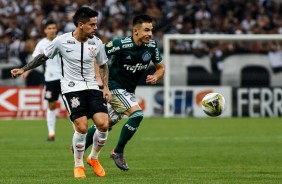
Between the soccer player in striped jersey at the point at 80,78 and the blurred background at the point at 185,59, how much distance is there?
1492 centimetres

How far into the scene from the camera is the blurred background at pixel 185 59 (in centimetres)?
2677

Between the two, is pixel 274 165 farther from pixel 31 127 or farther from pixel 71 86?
pixel 31 127

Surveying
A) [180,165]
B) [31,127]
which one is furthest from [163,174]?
[31,127]

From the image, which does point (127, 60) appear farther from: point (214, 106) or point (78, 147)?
point (78, 147)

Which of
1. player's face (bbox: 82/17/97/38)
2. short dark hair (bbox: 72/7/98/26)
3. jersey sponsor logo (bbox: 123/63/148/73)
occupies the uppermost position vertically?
short dark hair (bbox: 72/7/98/26)

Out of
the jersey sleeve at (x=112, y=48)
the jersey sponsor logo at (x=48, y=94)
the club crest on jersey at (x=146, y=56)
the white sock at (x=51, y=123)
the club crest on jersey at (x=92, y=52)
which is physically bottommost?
the white sock at (x=51, y=123)

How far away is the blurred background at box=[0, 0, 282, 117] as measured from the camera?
87.8 feet

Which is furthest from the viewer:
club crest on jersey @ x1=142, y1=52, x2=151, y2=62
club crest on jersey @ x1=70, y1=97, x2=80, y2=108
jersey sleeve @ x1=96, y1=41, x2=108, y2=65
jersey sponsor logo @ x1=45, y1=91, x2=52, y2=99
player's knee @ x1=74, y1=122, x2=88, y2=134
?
jersey sponsor logo @ x1=45, y1=91, x2=52, y2=99

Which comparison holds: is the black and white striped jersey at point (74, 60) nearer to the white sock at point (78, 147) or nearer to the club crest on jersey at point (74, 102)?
the club crest on jersey at point (74, 102)

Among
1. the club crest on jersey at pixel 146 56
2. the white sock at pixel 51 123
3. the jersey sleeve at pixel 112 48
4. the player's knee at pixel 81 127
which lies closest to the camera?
the player's knee at pixel 81 127

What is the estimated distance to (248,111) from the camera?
27062 millimetres

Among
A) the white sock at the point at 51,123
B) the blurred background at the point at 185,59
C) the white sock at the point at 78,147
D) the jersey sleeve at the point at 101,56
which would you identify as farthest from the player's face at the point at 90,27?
the blurred background at the point at 185,59

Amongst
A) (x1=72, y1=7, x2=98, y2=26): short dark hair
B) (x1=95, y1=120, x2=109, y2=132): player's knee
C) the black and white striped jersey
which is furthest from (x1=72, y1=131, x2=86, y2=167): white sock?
(x1=72, y1=7, x2=98, y2=26): short dark hair

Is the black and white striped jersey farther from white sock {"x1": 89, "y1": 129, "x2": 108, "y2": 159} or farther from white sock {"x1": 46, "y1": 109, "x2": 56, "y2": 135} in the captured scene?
white sock {"x1": 46, "y1": 109, "x2": 56, "y2": 135}
